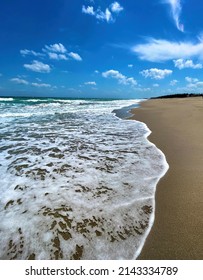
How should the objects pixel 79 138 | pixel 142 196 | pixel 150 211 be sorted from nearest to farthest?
pixel 150 211 < pixel 142 196 < pixel 79 138

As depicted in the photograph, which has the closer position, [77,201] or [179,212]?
[179,212]

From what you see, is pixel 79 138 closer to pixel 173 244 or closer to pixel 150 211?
pixel 150 211

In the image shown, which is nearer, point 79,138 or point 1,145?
point 1,145

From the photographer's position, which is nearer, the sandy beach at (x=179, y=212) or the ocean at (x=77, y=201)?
the sandy beach at (x=179, y=212)

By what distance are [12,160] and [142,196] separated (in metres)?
3.05

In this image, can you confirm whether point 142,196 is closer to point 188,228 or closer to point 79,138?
point 188,228

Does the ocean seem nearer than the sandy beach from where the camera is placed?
No

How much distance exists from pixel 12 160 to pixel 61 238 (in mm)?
2846

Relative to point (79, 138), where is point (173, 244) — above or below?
above

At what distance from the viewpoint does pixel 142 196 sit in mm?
3102

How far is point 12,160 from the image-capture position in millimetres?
4598
